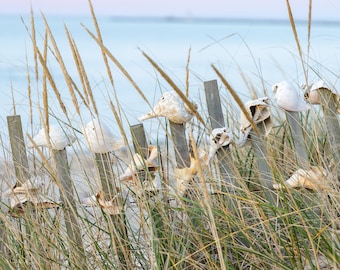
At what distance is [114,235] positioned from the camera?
233cm

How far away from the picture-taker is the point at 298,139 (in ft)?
8.33

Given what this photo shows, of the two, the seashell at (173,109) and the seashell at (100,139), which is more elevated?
the seashell at (173,109)

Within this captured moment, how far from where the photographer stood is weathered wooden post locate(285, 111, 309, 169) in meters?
2.53

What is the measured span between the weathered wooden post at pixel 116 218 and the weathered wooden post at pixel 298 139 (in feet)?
2.06

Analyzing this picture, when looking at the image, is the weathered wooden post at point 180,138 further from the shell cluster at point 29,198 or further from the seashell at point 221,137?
the shell cluster at point 29,198

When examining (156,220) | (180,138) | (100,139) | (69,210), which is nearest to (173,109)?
(180,138)

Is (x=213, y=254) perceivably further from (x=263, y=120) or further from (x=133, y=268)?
(x=263, y=120)

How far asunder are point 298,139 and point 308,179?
338 mm

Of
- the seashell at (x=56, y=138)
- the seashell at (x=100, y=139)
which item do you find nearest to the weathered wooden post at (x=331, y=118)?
the seashell at (x=100, y=139)

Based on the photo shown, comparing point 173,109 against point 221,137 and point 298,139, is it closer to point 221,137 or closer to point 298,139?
point 221,137

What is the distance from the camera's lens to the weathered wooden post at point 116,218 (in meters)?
2.28

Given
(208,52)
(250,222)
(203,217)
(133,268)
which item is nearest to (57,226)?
(133,268)

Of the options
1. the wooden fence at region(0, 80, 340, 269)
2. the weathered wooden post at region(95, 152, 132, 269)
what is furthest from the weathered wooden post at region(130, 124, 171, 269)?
the weathered wooden post at region(95, 152, 132, 269)

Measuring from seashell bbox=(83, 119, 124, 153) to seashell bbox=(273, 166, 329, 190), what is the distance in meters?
0.54
